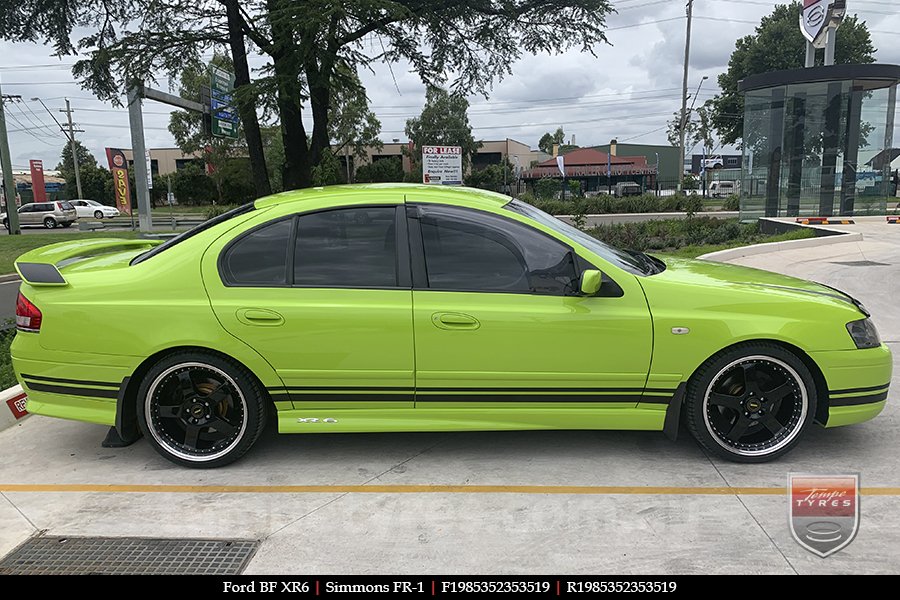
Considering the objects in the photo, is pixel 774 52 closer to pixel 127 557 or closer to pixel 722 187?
pixel 722 187

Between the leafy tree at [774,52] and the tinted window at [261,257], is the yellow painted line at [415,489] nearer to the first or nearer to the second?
the tinted window at [261,257]

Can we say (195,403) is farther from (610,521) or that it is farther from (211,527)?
(610,521)

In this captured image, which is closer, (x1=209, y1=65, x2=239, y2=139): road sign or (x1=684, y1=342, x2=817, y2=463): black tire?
(x1=684, y1=342, x2=817, y2=463): black tire

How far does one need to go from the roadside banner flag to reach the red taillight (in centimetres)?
2909

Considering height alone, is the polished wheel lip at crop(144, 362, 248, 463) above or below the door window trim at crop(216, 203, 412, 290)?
below

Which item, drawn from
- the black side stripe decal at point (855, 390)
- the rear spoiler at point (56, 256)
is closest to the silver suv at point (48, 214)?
the rear spoiler at point (56, 256)

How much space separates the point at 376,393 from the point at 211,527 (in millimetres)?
1095

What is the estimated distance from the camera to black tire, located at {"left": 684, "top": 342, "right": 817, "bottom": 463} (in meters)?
3.59

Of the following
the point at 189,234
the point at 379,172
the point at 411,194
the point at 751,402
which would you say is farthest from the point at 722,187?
the point at 189,234

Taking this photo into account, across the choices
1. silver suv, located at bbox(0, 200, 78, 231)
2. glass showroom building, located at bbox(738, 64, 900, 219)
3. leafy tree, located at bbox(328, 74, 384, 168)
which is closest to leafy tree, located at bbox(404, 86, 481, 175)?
leafy tree, located at bbox(328, 74, 384, 168)

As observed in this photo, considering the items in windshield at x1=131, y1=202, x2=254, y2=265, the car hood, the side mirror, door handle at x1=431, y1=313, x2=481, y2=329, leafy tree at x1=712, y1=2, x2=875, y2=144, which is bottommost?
door handle at x1=431, y1=313, x2=481, y2=329

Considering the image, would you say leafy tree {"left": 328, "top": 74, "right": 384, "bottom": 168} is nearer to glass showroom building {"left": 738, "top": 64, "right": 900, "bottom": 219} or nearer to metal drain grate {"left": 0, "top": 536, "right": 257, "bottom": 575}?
glass showroom building {"left": 738, "top": 64, "right": 900, "bottom": 219}

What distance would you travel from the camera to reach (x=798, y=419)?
3.67 m

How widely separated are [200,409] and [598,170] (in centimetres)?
7012
